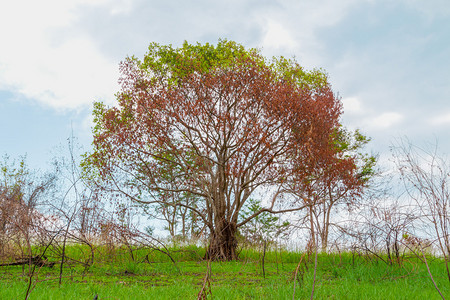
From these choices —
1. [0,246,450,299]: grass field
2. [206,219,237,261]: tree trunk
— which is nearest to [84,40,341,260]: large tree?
[206,219,237,261]: tree trunk

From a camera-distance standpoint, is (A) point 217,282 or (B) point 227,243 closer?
(A) point 217,282

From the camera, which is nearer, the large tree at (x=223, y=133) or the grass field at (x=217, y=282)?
the grass field at (x=217, y=282)

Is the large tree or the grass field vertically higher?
the large tree

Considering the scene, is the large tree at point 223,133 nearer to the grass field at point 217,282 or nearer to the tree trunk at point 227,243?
the tree trunk at point 227,243

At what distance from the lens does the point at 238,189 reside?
12484mm

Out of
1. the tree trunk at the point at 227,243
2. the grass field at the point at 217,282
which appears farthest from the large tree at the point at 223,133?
the grass field at the point at 217,282

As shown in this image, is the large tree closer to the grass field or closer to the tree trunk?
the tree trunk

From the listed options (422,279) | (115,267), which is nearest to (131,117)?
(115,267)

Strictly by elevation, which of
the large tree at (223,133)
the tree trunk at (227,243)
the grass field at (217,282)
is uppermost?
the large tree at (223,133)

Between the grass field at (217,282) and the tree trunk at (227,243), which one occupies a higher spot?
the tree trunk at (227,243)

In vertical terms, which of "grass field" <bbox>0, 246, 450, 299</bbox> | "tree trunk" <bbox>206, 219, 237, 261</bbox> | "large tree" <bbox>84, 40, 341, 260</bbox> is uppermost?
"large tree" <bbox>84, 40, 341, 260</bbox>

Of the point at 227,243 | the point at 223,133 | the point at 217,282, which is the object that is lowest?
the point at 217,282

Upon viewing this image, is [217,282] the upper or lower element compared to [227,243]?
lower

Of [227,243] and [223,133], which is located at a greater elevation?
[223,133]
